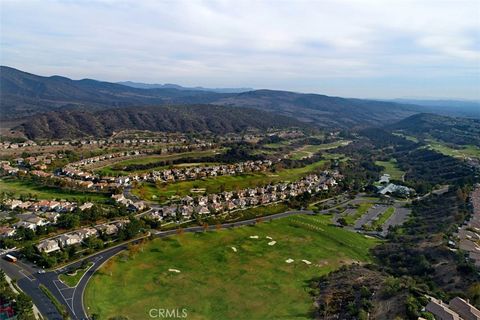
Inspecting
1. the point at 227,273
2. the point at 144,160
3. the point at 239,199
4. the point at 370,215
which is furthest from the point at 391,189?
the point at 144,160

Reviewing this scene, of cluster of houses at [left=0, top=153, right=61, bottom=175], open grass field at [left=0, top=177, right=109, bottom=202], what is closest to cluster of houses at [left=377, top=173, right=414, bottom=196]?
open grass field at [left=0, top=177, right=109, bottom=202]

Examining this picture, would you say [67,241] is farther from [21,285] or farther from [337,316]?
[337,316]

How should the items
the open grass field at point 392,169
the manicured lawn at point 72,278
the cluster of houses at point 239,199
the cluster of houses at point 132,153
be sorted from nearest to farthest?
the manicured lawn at point 72,278 → the cluster of houses at point 239,199 → the cluster of houses at point 132,153 → the open grass field at point 392,169

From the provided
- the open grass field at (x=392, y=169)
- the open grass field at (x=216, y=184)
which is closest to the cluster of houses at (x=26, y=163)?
the open grass field at (x=216, y=184)

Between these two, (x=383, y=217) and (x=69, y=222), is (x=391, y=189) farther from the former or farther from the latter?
(x=69, y=222)

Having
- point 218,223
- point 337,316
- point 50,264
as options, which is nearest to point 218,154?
point 218,223

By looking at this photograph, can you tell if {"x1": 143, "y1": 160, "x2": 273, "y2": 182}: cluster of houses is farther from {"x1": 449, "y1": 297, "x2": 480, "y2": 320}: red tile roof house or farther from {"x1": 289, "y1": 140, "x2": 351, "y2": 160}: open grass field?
{"x1": 449, "y1": 297, "x2": 480, "y2": 320}: red tile roof house

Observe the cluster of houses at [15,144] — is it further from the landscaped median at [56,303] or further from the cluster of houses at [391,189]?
the cluster of houses at [391,189]
